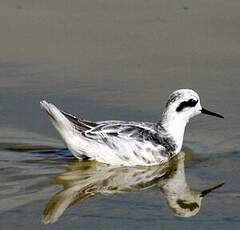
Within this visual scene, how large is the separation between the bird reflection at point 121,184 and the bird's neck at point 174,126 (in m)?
0.17

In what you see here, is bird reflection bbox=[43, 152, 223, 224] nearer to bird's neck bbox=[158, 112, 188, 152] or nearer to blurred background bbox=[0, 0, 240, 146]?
bird's neck bbox=[158, 112, 188, 152]

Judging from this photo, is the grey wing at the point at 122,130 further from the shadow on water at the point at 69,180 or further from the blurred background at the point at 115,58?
the blurred background at the point at 115,58

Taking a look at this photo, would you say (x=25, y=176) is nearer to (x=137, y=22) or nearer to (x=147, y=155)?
(x=147, y=155)

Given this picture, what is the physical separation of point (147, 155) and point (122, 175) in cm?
46

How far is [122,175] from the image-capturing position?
9.23 metres

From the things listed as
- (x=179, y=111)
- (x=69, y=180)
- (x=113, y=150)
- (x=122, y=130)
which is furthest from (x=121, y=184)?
(x=179, y=111)

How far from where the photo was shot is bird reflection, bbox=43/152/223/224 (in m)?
8.18

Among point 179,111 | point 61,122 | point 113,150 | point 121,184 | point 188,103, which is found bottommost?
point 121,184

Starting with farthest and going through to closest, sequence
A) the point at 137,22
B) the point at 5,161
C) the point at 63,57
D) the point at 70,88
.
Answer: the point at 137,22, the point at 63,57, the point at 70,88, the point at 5,161

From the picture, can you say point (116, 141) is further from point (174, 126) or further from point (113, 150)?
point (174, 126)

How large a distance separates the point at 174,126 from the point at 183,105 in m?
0.26

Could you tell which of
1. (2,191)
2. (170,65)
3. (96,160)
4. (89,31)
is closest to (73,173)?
(96,160)

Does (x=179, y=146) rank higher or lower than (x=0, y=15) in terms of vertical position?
lower

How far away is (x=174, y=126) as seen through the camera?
9.94m
